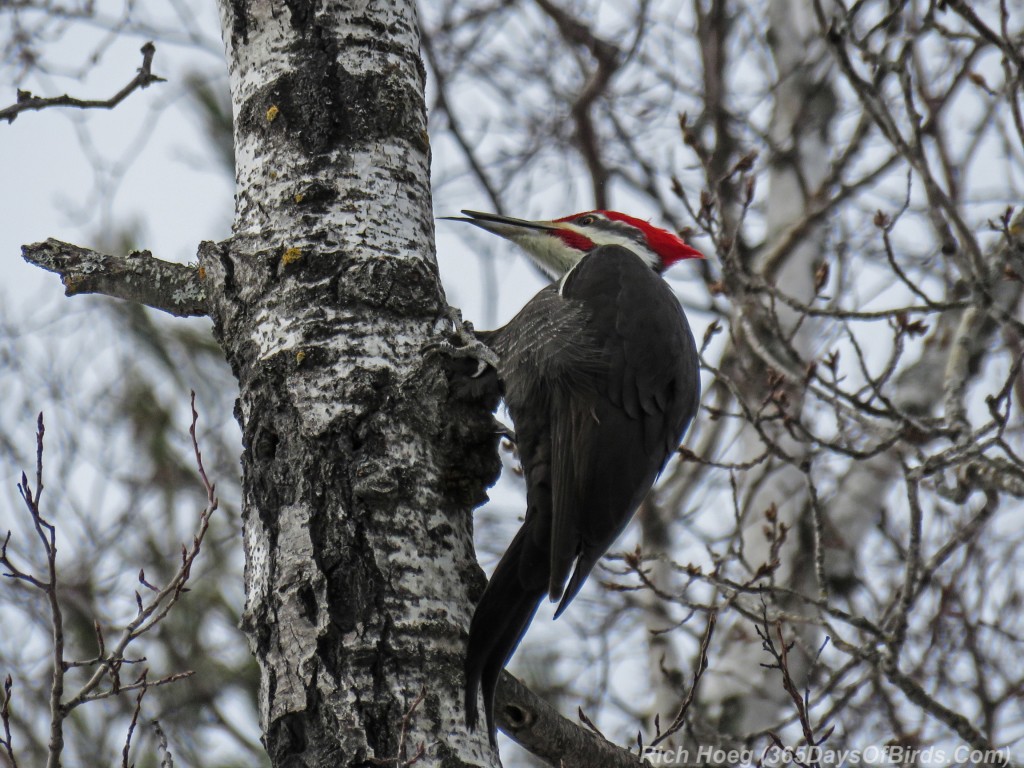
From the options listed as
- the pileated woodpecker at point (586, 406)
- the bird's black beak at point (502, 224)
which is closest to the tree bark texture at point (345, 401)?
the pileated woodpecker at point (586, 406)

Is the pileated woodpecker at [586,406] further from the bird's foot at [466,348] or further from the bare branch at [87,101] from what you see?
the bare branch at [87,101]

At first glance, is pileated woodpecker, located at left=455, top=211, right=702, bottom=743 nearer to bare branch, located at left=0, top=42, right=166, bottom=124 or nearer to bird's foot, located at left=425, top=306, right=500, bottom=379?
bird's foot, located at left=425, top=306, right=500, bottom=379

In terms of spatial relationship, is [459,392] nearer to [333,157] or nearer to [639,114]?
[333,157]

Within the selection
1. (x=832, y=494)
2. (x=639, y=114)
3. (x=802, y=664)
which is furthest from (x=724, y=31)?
(x=802, y=664)

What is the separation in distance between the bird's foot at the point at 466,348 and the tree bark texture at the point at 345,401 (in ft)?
0.12

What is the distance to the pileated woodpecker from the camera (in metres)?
2.81

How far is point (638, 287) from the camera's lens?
3559 millimetres

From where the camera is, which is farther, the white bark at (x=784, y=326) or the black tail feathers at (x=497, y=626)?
the white bark at (x=784, y=326)

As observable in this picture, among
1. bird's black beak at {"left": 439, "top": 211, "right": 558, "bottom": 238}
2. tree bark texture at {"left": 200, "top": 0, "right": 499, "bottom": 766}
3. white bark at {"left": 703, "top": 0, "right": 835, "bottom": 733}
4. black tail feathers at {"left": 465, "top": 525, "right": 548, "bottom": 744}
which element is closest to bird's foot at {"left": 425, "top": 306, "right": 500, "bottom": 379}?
tree bark texture at {"left": 200, "top": 0, "right": 499, "bottom": 766}

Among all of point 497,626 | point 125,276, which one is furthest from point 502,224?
point 497,626

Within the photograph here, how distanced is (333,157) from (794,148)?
4.96 m

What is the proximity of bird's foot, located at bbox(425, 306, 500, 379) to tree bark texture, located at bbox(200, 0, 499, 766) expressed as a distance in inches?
1.5

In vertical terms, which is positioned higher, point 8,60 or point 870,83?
point 8,60

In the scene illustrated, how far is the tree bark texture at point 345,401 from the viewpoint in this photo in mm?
2166
